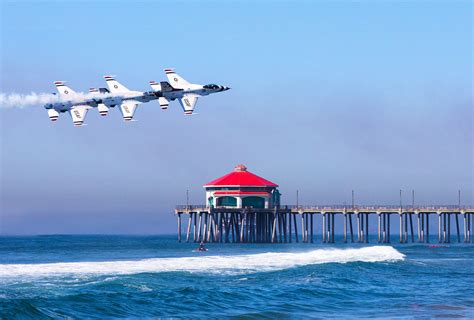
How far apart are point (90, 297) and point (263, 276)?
16.2 metres

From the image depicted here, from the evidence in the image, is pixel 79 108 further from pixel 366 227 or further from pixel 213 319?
pixel 366 227

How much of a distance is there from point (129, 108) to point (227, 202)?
61.8 m

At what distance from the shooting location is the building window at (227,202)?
121 meters

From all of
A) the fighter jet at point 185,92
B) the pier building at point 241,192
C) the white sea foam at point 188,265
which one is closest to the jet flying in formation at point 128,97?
the fighter jet at point 185,92

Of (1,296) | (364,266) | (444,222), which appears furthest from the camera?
(444,222)

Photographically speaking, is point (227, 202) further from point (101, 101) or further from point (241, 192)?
point (101, 101)

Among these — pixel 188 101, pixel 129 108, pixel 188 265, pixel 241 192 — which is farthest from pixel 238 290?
pixel 241 192

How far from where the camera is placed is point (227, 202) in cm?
12162

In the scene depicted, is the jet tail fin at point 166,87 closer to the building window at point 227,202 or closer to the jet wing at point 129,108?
the jet wing at point 129,108

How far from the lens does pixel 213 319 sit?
41.4 meters

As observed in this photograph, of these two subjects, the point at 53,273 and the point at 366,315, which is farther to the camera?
the point at 53,273

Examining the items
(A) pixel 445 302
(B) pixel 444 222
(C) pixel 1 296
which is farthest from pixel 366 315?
(B) pixel 444 222

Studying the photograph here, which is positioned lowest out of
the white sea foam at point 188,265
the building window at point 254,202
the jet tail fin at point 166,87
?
the white sea foam at point 188,265

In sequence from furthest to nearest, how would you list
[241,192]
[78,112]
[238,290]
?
[241,192] → [78,112] → [238,290]
